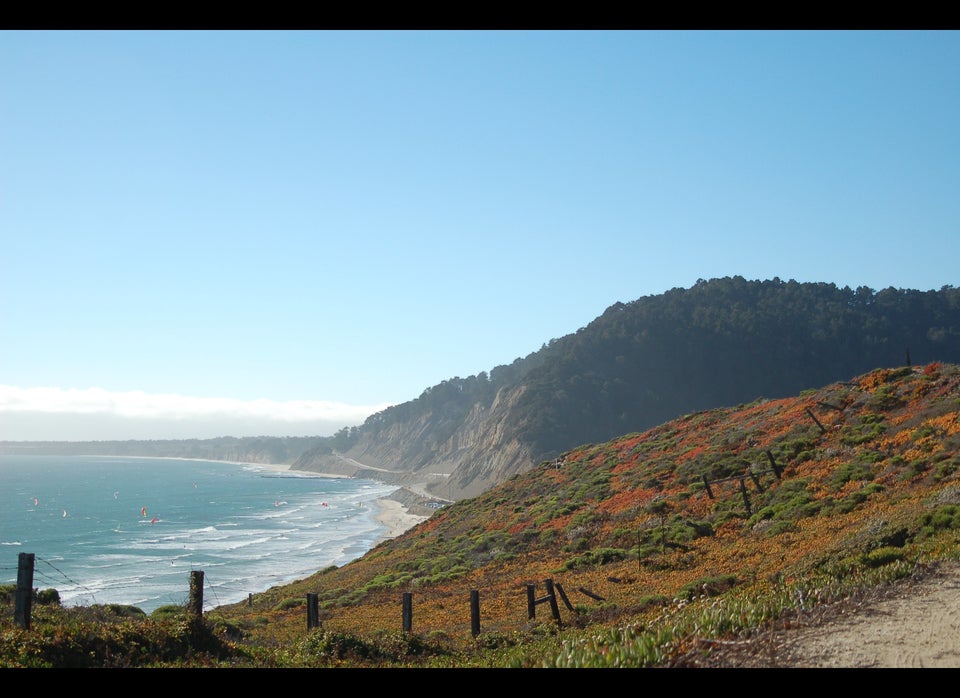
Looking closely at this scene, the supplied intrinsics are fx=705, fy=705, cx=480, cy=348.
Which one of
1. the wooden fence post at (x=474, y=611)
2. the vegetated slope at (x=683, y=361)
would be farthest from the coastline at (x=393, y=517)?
the wooden fence post at (x=474, y=611)

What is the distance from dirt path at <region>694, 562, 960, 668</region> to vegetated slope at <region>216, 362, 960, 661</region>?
6.48ft

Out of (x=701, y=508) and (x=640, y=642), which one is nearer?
(x=640, y=642)

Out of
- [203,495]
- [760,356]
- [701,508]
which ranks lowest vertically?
[203,495]

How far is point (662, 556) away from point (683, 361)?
124807mm

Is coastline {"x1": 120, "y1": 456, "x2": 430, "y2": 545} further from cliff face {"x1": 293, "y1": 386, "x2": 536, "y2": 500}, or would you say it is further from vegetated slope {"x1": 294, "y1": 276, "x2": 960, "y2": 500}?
vegetated slope {"x1": 294, "y1": 276, "x2": 960, "y2": 500}

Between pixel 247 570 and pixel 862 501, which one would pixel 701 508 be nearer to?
pixel 862 501

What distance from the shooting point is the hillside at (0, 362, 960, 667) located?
32.9ft

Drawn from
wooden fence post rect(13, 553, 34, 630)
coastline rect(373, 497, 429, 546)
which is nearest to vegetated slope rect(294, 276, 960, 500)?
coastline rect(373, 497, 429, 546)

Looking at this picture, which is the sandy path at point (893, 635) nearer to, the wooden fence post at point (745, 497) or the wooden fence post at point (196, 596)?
the wooden fence post at point (196, 596)

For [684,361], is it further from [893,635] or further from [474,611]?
[893,635]
